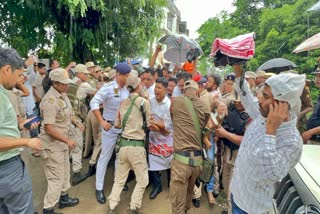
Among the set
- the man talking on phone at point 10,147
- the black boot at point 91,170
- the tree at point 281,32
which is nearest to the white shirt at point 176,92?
the black boot at point 91,170

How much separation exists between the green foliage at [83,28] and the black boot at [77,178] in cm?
396

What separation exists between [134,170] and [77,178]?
4.78 ft

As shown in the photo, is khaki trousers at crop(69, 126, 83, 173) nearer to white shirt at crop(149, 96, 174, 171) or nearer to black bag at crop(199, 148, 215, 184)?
white shirt at crop(149, 96, 174, 171)

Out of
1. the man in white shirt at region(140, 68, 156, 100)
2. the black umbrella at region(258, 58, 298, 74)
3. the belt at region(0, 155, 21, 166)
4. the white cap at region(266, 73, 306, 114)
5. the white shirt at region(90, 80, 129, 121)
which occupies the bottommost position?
the belt at region(0, 155, 21, 166)

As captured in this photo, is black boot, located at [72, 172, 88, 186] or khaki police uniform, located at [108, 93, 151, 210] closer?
khaki police uniform, located at [108, 93, 151, 210]

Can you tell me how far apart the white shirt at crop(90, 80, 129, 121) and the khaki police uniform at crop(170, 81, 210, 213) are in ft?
3.94

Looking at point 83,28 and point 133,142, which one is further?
point 83,28

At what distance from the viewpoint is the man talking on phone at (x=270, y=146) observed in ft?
5.91

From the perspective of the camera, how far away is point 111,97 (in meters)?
4.41

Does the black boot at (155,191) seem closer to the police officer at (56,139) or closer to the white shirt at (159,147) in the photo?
the white shirt at (159,147)

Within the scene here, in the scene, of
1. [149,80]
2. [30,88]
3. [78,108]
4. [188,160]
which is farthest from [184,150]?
[30,88]

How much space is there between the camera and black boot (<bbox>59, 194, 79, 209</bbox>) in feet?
13.6

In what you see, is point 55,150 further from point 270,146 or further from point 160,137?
point 270,146

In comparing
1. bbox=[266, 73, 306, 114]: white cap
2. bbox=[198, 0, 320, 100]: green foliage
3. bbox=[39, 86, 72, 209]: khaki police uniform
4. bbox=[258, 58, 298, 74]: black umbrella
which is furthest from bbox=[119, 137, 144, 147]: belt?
bbox=[198, 0, 320, 100]: green foliage
